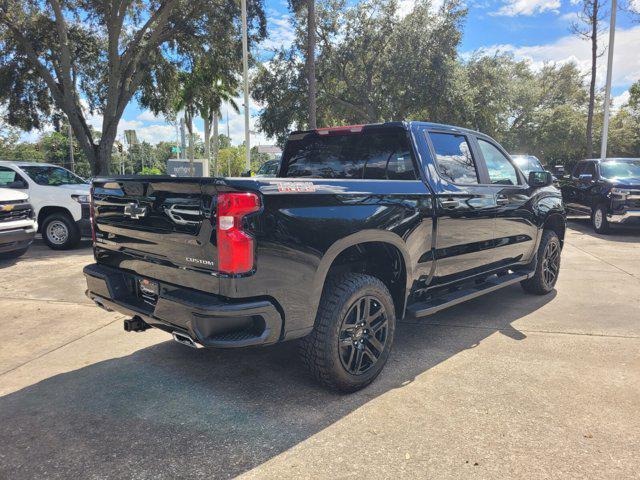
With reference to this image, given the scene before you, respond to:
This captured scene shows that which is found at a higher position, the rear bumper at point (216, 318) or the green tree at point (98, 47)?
the green tree at point (98, 47)

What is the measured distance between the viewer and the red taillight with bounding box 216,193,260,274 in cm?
261

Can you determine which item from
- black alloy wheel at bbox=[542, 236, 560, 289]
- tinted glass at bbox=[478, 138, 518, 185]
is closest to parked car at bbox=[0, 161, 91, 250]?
tinted glass at bbox=[478, 138, 518, 185]

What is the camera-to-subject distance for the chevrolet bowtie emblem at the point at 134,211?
10.4 ft

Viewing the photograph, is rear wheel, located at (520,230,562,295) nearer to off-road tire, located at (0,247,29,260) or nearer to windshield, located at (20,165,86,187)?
off-road tire, located at (0,247,29,260)

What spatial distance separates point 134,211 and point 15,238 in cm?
595

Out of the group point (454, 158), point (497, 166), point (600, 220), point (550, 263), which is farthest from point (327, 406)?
point (600, 220)

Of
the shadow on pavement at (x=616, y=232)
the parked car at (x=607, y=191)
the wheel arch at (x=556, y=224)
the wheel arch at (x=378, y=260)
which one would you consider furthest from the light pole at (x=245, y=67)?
the wheel arch at (x=378, y=260)

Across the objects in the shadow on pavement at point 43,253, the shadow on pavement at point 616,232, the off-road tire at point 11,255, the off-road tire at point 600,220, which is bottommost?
the shadow on pavement at point 616,232

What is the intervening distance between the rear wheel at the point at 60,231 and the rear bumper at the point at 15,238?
3.88 ft

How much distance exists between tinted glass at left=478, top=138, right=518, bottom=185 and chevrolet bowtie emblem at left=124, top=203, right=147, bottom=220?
11.1ft

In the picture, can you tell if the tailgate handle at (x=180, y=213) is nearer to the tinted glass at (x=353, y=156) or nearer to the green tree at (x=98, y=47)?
the tinted glass at (x=353, y=156)

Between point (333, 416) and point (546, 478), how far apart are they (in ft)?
4.11

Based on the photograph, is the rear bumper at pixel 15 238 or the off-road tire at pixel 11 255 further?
the off-road tire at pixel 11 255

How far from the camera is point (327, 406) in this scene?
10.6 ft
